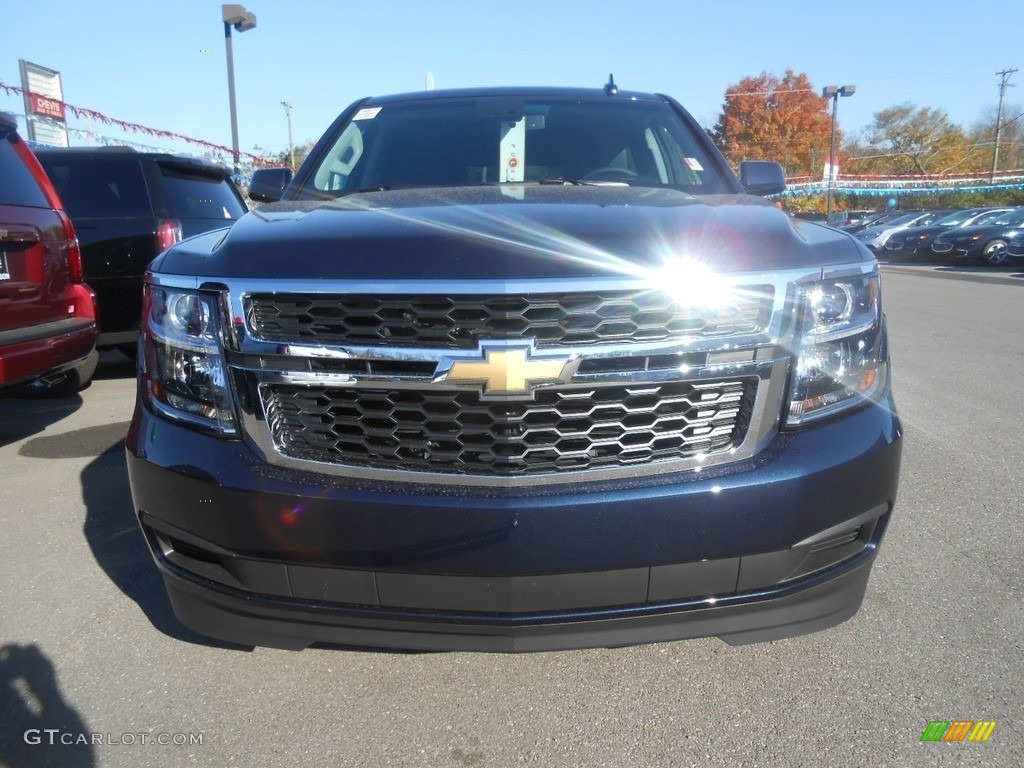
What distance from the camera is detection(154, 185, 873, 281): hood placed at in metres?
1.73

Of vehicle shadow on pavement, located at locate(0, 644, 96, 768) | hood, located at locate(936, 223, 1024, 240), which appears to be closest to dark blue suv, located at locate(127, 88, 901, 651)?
vehicle shadow on pavement, located at locate(0, 644, 96, 768)

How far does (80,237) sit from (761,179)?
4906mm

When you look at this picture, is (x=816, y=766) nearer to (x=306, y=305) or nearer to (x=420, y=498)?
(x=420, y=498)

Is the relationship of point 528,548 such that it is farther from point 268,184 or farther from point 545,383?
point 268,184

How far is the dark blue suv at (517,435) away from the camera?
67.0 inches

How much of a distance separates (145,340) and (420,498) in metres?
0.92

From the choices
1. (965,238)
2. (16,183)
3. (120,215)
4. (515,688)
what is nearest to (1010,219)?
(965,238)

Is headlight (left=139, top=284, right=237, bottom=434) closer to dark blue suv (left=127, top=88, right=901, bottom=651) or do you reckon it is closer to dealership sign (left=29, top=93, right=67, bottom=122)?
dark blue suv (left=127, top=88, right=901, bottom=651)

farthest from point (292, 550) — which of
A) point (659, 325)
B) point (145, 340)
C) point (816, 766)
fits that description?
point (816, 766)

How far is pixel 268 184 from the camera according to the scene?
11.4 feet

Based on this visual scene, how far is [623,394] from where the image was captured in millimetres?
1757

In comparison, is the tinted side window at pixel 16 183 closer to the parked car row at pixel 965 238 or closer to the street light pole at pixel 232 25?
the street light pole at pixel 232 25

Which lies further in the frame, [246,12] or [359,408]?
[246,12]

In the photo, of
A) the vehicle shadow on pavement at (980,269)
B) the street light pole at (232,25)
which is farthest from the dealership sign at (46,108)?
the vehicle shadow on pavement at (980,269)
